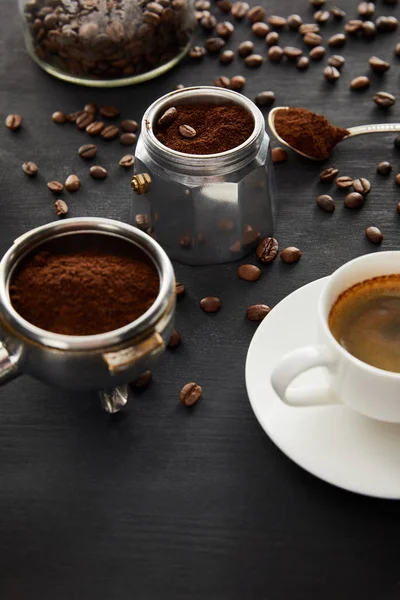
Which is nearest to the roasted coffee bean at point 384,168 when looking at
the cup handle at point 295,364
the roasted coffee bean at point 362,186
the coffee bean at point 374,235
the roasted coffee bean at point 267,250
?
the roasted coffee bean at point 362,186

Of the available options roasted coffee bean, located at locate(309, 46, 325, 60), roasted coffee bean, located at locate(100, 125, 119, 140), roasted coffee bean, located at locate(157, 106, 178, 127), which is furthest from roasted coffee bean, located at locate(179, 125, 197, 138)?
roasted coffee bean, located at locate(309, 46, 325, 60)

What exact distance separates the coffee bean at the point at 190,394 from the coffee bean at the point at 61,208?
0.42 m

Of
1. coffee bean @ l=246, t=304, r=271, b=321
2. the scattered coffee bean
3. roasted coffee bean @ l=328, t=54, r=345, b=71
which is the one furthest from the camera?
roasted coffee bean @ l=328, t=54, r=345, b=71

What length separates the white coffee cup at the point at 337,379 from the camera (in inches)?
37.4

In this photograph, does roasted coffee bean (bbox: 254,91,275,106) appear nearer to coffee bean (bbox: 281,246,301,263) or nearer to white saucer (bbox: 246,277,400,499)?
coffee bean (bbox: 281,246,301,263)

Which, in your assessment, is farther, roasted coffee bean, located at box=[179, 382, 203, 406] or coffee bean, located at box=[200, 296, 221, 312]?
coffee bean, located at box=[200, 296, 221, 312]

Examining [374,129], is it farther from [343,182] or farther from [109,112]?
[109,112]

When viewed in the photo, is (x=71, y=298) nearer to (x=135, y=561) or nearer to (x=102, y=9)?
(x=135, y=561)

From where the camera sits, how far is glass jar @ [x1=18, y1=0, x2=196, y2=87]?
1.55m

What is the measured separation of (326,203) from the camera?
1.40 metres

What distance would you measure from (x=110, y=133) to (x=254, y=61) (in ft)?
1.15

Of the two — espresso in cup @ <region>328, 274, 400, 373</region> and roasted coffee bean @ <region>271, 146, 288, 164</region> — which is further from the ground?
espresso in cup @ <region>328, 274, 400, 373</region>

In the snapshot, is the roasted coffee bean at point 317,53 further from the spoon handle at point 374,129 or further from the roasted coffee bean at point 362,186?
the roasted coffee bean at point 362,186

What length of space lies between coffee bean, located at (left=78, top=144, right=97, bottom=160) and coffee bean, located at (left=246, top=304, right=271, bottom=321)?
464 millimetres
